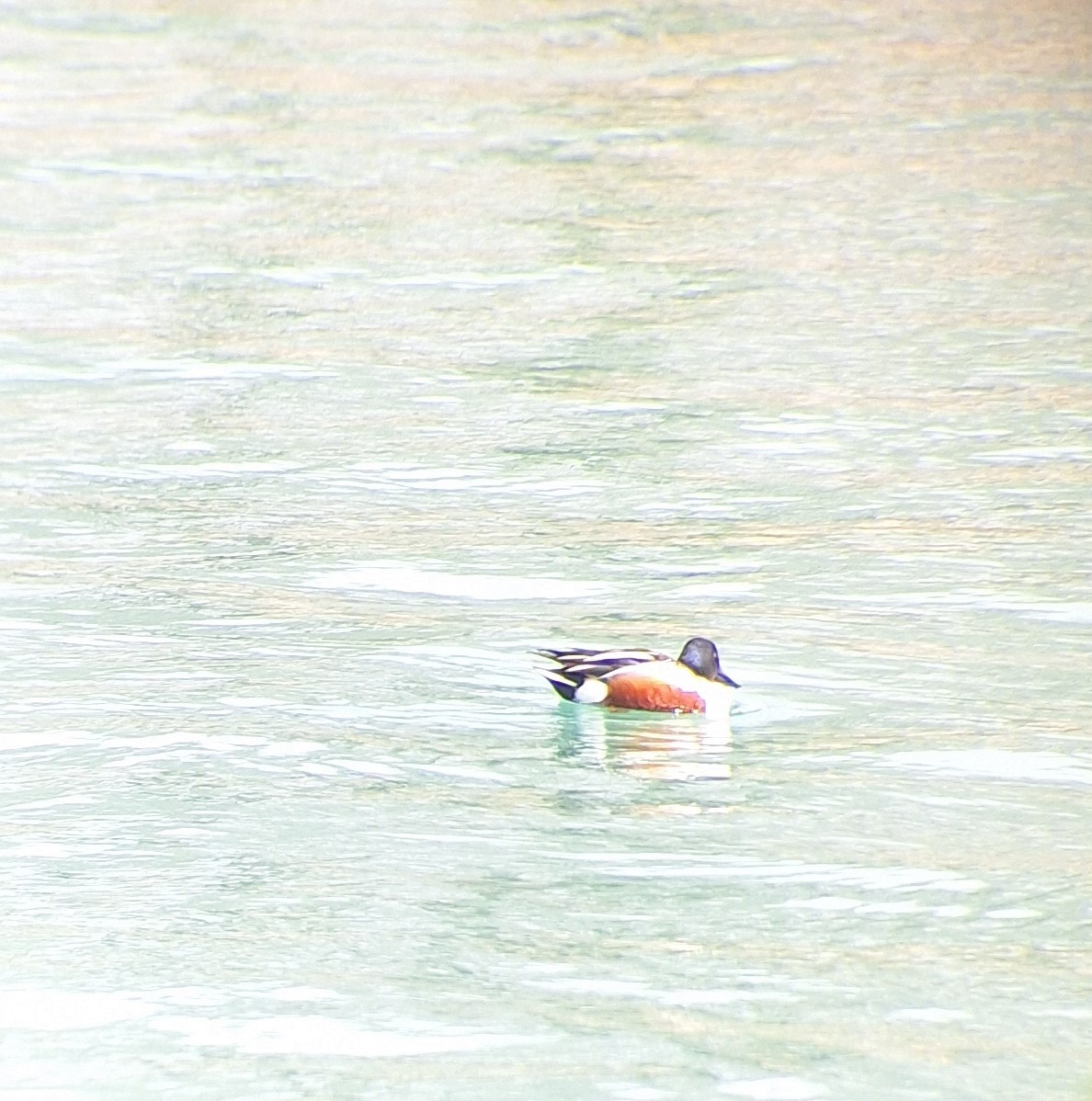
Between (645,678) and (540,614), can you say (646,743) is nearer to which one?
(645,678)

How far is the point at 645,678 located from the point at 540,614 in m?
1.17

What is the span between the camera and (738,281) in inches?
618

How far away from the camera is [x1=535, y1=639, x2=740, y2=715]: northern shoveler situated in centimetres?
812

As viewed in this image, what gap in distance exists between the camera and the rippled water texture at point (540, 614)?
240 inches

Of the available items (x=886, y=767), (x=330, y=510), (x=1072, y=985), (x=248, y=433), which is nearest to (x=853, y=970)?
(x=1072, y=985)

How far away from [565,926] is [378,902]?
0.53 m

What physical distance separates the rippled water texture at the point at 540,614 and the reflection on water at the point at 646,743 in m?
0.02

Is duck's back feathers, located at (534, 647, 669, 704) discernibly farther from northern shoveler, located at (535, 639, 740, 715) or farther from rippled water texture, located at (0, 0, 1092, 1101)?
rippled water texture, located at (0, 0, 1092, 1101)

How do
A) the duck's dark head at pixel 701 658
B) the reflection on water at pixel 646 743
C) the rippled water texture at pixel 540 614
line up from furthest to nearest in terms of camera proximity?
the duck's dark head at pixel 701 658 → the reflection on water at pixel 646 743 → the rippled water texture at pixel 540 614

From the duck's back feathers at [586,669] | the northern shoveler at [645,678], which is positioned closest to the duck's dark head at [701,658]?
the northern shoveler at [645,678]

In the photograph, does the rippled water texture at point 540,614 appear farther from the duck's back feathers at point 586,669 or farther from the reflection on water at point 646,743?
the duck's back feathers at point 586,669

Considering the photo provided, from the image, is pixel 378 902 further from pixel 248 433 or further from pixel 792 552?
pixel 248 433

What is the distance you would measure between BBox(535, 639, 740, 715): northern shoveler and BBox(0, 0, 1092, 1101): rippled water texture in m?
0.10

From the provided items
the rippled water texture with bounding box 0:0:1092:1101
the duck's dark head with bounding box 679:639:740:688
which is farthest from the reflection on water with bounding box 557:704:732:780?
the duck's dark head with bounding box 679:639:740:688
